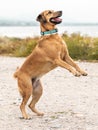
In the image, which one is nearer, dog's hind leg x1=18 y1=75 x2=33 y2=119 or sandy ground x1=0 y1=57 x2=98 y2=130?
sandy ground x1=0 y1=57 x2=98 y2=130

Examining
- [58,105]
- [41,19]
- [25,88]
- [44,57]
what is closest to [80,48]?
[58,105]

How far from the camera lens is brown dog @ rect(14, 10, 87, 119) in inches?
400

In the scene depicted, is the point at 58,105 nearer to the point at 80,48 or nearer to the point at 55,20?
the point at 55,20

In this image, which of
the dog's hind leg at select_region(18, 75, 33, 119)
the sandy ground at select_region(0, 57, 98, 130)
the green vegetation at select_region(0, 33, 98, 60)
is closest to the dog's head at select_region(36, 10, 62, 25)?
the dog's hind leg at select_region(18, 75, 33, 119)

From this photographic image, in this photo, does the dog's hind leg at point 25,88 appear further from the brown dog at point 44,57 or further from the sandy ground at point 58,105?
the sandy ground at point 58,105

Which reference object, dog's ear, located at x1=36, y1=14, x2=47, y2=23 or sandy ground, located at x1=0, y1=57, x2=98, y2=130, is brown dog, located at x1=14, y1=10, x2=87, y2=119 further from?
sandy ground, located at x1=0, y1=57, x2=98, y2=130

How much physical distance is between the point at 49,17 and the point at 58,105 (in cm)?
215

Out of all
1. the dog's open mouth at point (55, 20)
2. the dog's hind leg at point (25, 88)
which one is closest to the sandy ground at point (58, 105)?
the dog's hind leg at point (25, 88)

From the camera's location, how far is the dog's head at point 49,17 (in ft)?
33.5

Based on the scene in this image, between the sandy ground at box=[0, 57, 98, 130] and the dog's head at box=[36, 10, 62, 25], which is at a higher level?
the dog's head at box=[36, 10, 62, 25]

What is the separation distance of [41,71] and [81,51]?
1389 cm

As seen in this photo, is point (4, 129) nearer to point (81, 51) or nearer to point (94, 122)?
point (94, 122)

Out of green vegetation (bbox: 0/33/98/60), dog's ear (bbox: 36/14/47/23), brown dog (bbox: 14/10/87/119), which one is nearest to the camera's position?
brown dog (bbox: 14/10/87/119)

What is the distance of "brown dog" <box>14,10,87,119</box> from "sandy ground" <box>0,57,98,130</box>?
53 centimetres
